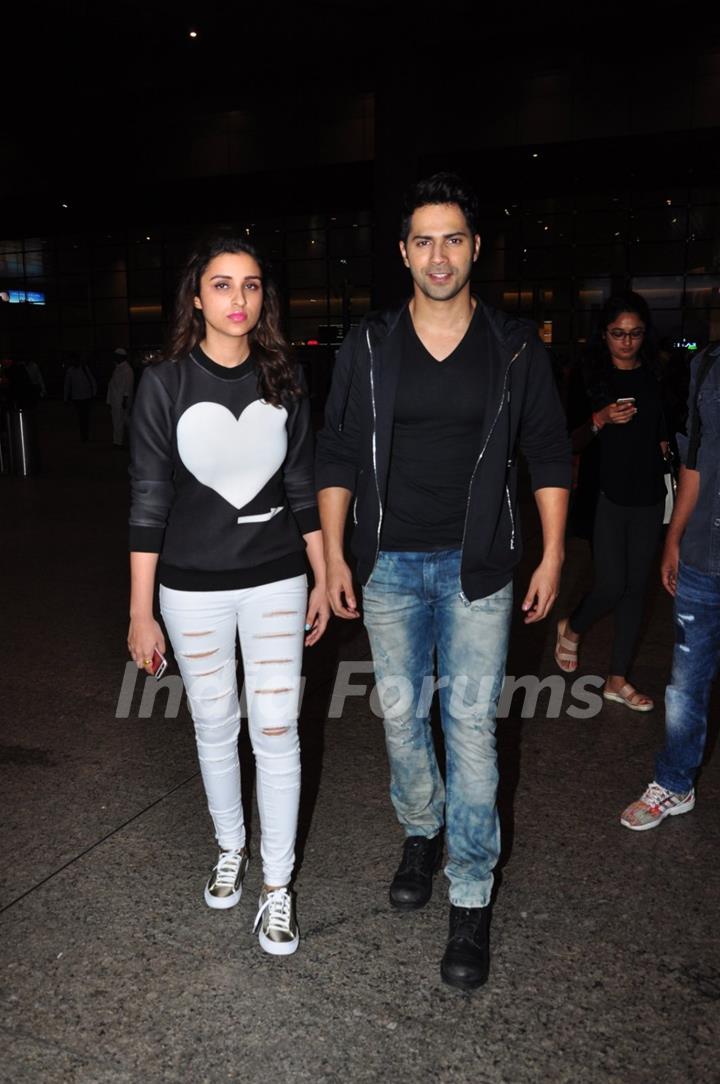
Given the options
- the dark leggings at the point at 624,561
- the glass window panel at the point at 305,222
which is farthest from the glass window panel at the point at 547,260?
the dark leggings at the point at 624,561

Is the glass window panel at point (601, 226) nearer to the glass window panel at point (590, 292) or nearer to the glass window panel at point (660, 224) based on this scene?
the glass window panel at point (660, 224)

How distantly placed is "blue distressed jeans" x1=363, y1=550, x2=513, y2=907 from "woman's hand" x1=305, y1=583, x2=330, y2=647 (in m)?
0.16

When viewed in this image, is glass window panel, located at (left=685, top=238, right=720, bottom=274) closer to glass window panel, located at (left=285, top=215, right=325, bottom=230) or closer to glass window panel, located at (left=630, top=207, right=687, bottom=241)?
glass window panel, located at (left=630, top=207, right=687, bottom=241)

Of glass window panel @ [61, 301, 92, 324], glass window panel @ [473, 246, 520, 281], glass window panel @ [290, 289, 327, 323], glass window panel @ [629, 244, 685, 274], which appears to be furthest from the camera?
glass window panel @ [61, 301, 92, 324]

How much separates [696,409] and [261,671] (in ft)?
6.14

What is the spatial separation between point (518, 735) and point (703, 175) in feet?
91.7

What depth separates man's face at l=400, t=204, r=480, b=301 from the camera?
2.78 meters

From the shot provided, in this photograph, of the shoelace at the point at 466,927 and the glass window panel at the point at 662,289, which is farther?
the glass window panel at the point at 662,289

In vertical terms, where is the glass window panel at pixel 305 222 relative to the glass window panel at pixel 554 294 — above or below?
above

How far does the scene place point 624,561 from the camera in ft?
16.3

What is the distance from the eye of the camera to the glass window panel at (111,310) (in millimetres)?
41125

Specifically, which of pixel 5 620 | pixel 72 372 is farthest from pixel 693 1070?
pixel 72 372

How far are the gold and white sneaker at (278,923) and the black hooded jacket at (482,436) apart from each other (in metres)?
1.03

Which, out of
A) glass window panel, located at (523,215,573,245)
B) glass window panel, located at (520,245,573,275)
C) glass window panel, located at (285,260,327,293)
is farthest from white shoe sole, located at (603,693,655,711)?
glass window panel, located at (285,260,327,293)
